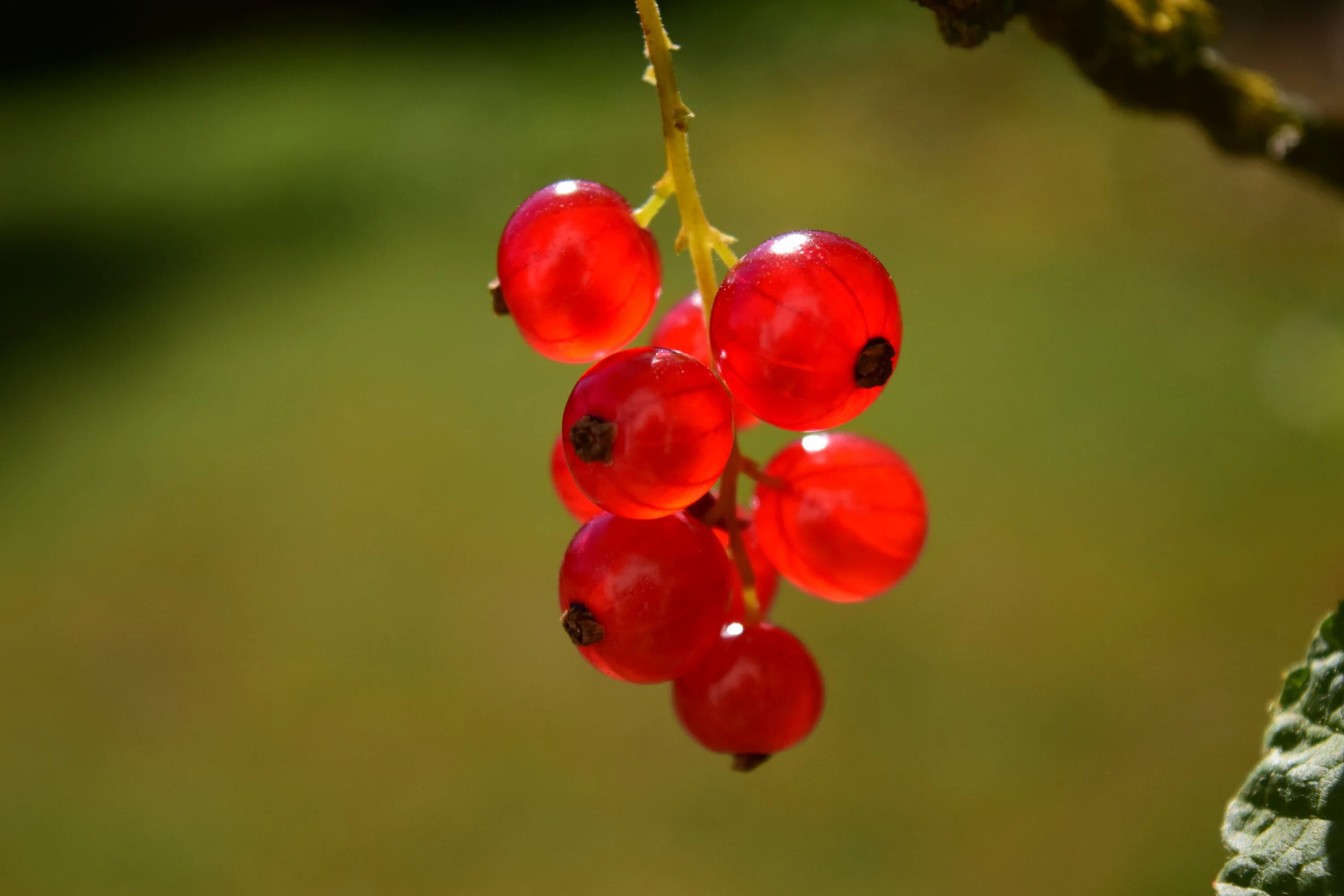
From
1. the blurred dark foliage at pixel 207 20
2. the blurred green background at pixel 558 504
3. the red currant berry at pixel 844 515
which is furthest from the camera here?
the blurred dark foliage at pixel 207 20

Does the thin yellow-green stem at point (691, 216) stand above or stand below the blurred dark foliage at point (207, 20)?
below

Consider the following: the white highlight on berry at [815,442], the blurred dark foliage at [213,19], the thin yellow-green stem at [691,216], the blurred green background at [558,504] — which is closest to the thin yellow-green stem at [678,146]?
the thin yellow-green stem at [691,216]

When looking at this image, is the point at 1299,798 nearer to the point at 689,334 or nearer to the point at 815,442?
the point at 815,442

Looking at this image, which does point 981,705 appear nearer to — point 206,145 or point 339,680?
point 339,680

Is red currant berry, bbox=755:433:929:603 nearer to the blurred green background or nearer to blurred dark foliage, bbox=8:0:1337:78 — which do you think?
the blurred green background

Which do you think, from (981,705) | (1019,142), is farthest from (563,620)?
(1019,142)

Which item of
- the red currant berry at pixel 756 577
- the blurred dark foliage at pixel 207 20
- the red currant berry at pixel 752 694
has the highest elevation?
the blurred dark foliage at pixel 207 20

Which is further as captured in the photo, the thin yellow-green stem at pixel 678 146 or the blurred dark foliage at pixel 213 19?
the blurred dark foliage at pixel 213 19

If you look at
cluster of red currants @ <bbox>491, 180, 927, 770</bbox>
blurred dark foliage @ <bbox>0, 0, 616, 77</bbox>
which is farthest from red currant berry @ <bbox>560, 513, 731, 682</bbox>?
blurred dark foliage @ <bbox>0, 0, 616, 77</bbox>

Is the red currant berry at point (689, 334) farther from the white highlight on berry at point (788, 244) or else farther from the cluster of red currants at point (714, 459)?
the white highlight on berry at point (788, 244)
